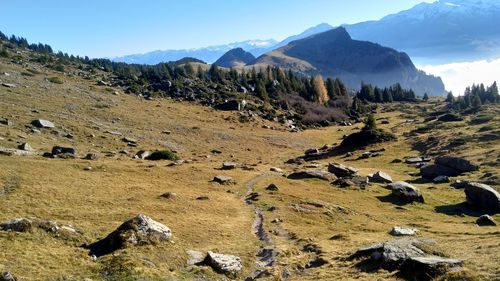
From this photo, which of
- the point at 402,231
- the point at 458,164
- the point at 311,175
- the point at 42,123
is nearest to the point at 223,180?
the point at 311,175

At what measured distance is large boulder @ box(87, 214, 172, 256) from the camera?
31328mm

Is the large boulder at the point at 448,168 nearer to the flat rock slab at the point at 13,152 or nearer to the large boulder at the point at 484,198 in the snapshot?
the large boulder at the point at 484,198

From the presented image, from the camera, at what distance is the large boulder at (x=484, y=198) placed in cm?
5620

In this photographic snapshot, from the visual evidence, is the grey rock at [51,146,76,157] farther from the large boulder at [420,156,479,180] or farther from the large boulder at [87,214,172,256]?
the large boulder at [420,156,479,180]

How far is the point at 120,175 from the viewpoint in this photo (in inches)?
2343

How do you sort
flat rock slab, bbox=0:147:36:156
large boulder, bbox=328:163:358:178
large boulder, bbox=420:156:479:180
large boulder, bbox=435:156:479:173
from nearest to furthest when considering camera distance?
flat rock slab, bbox=0:147:36:156, large boulder, bbox=328:163:358:178, large boulder, bbox=420:156:479:180, large boulder, bbox=435:156:479:173

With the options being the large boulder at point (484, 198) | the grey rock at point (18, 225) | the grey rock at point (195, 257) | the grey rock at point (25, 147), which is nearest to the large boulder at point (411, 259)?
the grey rock at point (195, 257)

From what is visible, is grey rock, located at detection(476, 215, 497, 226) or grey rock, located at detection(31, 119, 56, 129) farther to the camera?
grey rock, located at detection(31, 119, 56, 129)

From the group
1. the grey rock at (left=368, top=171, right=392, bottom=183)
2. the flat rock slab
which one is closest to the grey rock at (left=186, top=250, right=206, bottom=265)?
the flat rock slab

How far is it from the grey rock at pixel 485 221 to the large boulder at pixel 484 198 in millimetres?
6365

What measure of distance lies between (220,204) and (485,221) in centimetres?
3018

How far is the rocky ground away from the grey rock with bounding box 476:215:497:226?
0.11 m

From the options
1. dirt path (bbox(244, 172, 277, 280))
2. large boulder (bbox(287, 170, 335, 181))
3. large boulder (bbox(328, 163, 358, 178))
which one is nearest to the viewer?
dirt path (bbox(244, 172, 277, 280))

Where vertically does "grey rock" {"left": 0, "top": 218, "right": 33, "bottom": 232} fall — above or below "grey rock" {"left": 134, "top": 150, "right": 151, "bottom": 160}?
above
